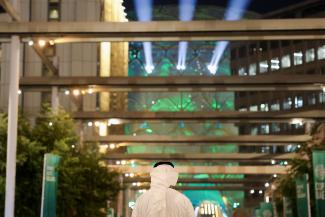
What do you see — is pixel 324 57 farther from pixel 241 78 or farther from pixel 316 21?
pixel 316 21

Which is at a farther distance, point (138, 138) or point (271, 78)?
point (138, 138)

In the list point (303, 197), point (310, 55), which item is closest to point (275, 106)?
point (310, 55)

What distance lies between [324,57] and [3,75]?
66.6m

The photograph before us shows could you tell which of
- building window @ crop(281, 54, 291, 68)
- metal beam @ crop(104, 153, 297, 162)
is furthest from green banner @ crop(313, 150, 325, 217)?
building window @ crop(281, 54, 291, 68)

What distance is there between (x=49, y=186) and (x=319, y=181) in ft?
28.0

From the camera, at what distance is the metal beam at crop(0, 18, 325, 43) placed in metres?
27.9

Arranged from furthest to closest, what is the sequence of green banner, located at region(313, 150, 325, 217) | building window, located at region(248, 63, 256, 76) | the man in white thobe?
building window, located at region(248, 63, 256, 76), green banner, located at region(313, 150, 325, 217), the man in white thobe

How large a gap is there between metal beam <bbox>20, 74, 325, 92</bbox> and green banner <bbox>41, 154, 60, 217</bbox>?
523 inches

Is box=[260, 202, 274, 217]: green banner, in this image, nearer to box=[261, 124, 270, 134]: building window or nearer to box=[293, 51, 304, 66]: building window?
box=[293, 51, 304, 66]: building window

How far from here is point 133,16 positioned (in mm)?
139250

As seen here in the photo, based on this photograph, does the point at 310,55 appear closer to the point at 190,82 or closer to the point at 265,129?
the point at 265,129

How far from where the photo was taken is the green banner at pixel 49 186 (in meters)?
24.8

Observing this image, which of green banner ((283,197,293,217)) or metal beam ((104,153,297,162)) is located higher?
metal beam ((104,153,297,162))

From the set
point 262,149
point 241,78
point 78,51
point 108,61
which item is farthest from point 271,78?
point 262,149
